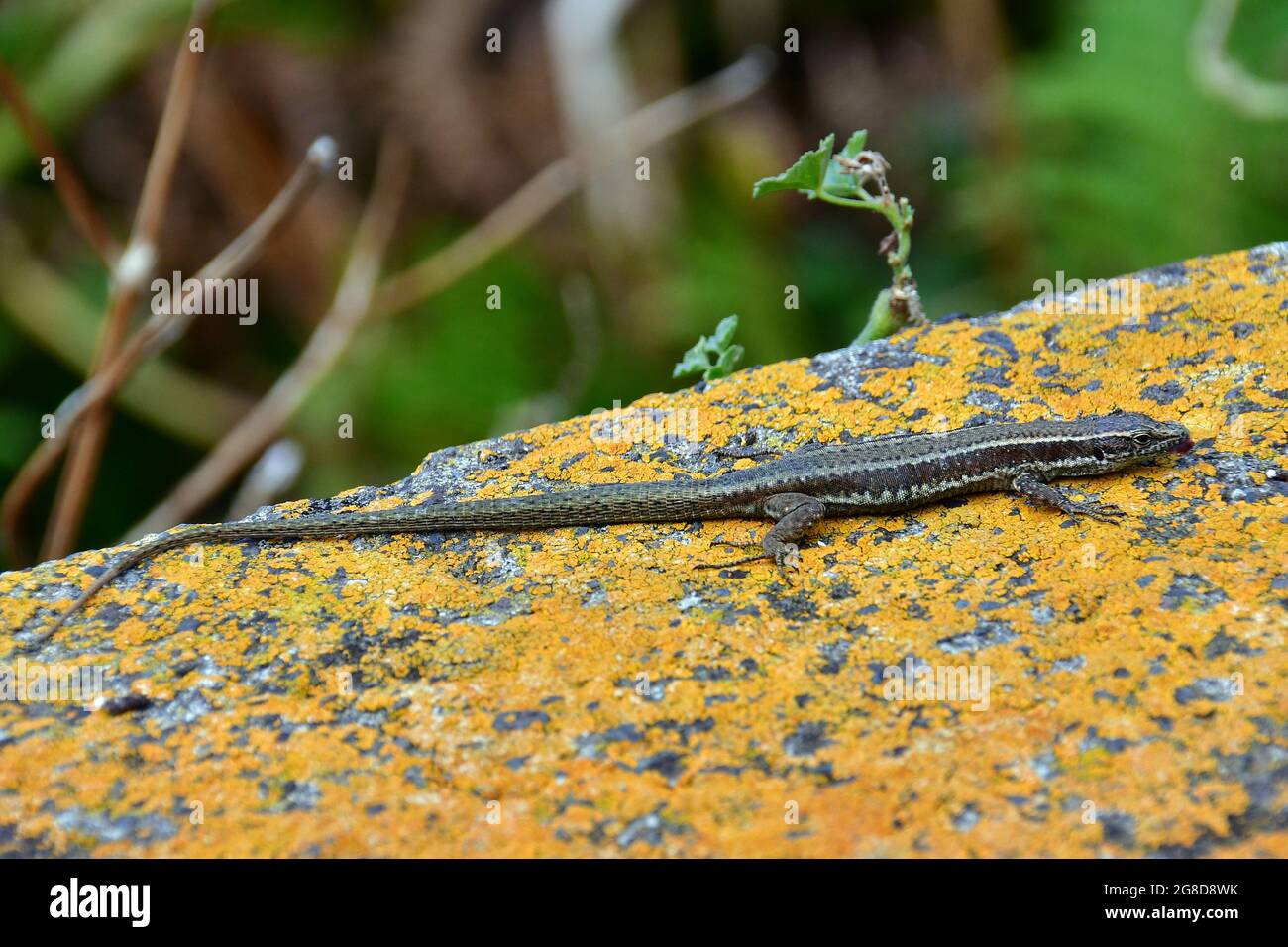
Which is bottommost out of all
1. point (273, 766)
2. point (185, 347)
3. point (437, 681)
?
point (273, 766)

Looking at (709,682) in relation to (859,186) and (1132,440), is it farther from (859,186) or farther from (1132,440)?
(859,186)

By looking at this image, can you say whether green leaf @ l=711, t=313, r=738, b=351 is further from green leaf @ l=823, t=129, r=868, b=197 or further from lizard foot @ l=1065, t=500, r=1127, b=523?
lizard foot @ l=1065, t=500, r=1127, b=523

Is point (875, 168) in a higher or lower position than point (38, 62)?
lower

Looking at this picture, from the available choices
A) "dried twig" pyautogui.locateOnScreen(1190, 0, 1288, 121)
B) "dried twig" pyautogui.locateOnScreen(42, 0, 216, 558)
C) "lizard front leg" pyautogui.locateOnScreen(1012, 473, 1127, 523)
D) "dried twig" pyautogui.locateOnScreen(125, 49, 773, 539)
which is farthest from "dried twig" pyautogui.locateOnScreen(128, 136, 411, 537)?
"dried twig" pyautogui.locateOnScreen(1190, 0, 1288, 121)

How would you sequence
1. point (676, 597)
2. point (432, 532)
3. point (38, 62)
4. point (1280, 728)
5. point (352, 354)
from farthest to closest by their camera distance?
point (352, 354) < point (38, 62) < point (432, 532) < point (676, 597) < point (1280, 728)

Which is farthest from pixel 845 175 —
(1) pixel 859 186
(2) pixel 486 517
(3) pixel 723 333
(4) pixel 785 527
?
(2) pixel 486 517

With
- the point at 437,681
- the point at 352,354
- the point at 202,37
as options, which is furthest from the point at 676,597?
the point at 352,354

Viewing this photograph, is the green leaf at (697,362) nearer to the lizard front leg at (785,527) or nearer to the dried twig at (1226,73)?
the lizard front leg at (785,527)

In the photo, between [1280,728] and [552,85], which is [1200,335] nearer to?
[1280,728]
